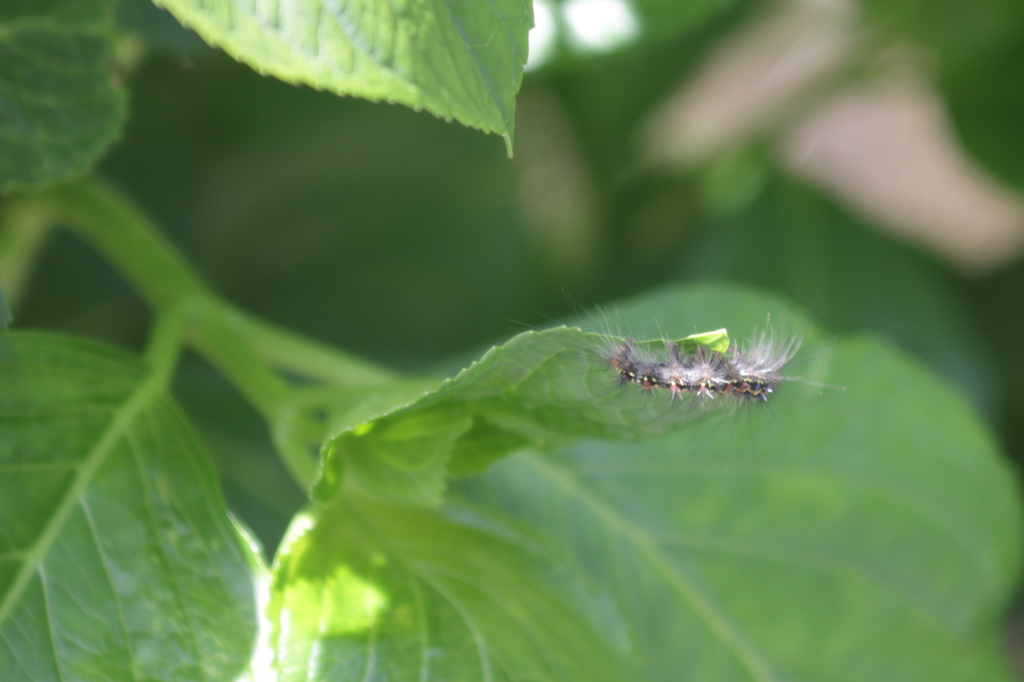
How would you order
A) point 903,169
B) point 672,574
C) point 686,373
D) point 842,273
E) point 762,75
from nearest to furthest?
1. point 686,373
2. point 672,574
3. point 842,273
4. point 762,75
5. point 903,169

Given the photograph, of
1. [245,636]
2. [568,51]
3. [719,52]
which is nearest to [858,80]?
[719,52]

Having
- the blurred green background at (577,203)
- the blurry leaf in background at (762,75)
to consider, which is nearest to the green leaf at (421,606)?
the blurred green background at (577,203)

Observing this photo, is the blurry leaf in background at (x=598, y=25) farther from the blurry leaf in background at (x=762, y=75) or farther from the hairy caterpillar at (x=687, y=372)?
the blurry leaf in background at (x=762, y=75)

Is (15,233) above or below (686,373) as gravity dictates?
above

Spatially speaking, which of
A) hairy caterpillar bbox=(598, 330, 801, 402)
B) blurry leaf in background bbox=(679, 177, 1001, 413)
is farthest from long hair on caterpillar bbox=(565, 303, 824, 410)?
blurry leaf in background bbox=(679, 177, 1001, 413)

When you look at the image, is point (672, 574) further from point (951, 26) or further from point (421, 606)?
point (951, 26)

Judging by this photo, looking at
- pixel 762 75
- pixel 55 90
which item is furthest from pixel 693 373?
pixel 762 75
